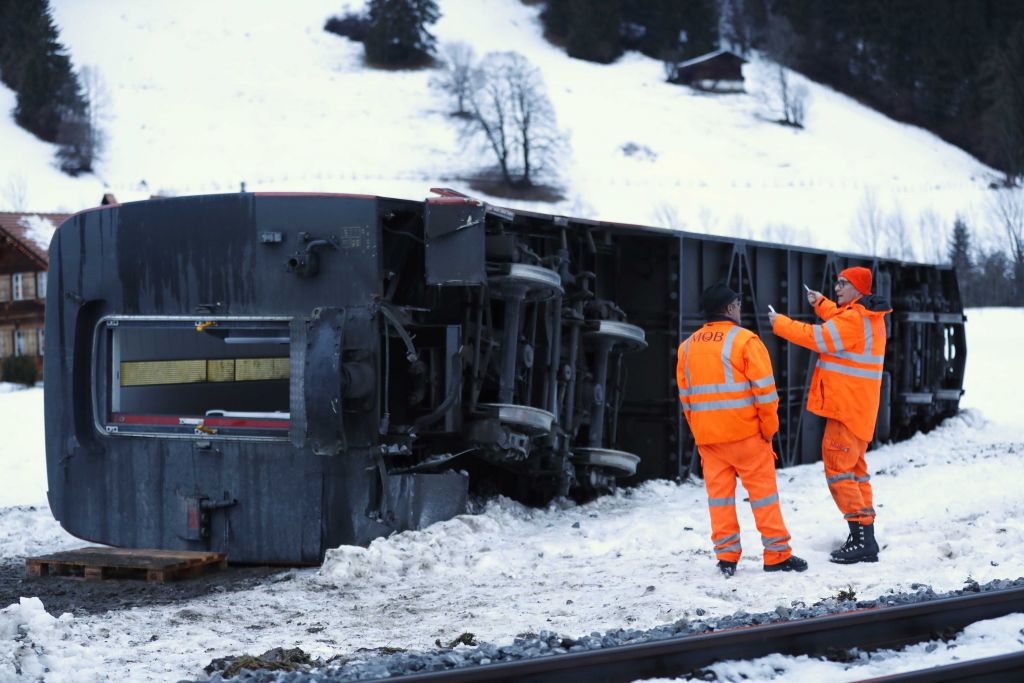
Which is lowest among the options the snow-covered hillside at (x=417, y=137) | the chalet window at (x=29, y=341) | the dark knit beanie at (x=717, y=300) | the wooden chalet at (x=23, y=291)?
the chalet window at (x=29, y=341)

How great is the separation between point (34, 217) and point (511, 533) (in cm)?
2954

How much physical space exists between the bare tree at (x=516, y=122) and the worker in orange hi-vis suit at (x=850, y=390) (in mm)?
54473

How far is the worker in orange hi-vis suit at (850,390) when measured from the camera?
311 inches

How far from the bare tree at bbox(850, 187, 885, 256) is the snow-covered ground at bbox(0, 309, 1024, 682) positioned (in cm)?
3608

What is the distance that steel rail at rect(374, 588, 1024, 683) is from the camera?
5.00m

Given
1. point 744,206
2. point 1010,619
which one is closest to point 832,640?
point 1010,619

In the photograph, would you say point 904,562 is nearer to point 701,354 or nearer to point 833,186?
point 701,354

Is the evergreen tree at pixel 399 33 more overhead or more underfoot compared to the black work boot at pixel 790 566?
more overhead

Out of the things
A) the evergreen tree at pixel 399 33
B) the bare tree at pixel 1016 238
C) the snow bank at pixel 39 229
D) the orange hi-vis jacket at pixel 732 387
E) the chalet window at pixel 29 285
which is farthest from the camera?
the evergreen tree at pixel 399 33

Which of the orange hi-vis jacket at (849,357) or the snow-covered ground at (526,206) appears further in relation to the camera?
the orange hi-vis jacket at (849,357)

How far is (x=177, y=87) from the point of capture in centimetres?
7356

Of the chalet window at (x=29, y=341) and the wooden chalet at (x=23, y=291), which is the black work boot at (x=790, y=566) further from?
the chalet window at (x=29, y=341)

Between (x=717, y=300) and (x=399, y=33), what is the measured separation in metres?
76.7

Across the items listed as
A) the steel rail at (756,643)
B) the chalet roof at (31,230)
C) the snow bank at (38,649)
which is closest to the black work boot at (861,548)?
the steel rail at (756,643)
